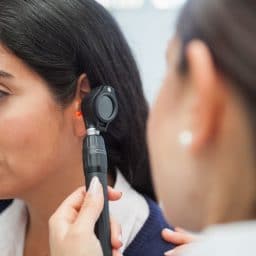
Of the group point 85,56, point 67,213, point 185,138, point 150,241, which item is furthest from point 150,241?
point 185,138

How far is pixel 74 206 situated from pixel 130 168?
33 centimetres

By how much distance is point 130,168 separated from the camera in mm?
1238

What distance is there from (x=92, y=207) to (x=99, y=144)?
12 centimetres

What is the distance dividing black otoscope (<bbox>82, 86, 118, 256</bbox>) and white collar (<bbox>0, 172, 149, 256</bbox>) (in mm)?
227

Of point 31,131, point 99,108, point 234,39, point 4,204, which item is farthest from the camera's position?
point 4,204

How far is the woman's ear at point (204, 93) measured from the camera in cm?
49

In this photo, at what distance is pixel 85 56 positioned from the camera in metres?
1.11

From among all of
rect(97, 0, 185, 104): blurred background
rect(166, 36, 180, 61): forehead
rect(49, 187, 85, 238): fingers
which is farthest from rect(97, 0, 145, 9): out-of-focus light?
rect(166, 36, 180, 61): forehead

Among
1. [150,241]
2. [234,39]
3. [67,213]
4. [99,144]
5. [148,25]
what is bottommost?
[150,241]

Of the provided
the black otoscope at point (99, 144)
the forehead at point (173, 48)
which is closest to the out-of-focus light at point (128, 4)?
the black otoscope at point (99, 144)

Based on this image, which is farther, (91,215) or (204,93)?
(91,215)

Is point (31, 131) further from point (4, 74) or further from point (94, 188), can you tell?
point (94, 188)

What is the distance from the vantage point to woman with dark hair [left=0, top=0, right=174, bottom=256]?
107 cm

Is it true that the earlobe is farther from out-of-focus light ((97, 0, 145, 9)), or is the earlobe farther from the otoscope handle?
out-of-focus light ((97, 0, 145, 9))
